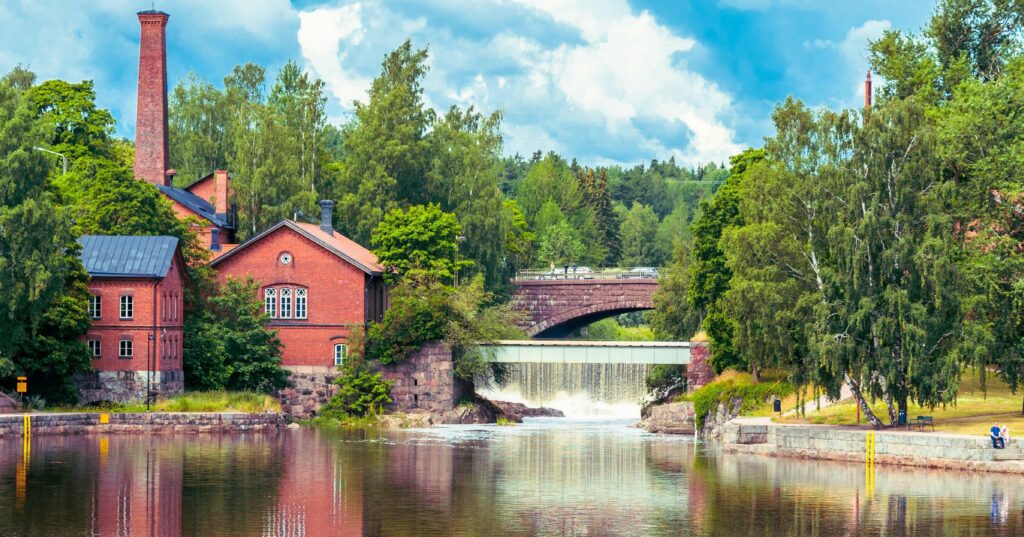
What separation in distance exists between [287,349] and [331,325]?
250 centimetres

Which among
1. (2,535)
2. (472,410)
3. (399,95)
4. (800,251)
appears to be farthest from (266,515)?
(399,95)

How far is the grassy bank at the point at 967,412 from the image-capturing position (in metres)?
53.5

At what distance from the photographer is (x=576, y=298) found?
9525cm

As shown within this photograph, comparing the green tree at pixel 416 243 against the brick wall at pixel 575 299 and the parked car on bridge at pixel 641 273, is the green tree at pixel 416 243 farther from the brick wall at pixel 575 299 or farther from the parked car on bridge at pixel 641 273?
the parked car on bridge at pixel 641 273

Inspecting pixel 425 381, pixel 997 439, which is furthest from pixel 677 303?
pixel 997 439

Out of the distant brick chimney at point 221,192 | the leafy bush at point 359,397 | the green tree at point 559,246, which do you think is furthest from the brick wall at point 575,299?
the green tree at point 559,246

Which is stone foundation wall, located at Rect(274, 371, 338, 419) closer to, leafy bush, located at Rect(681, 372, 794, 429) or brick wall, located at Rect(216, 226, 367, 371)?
brick wall, located at Rect(216, 226, 367, 371)

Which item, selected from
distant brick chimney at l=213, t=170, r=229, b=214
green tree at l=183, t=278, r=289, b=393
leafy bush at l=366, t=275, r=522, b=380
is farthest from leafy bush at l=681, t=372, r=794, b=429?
distant brick chimney at l=213, t=170, r=229, b=214

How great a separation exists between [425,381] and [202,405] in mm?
12181

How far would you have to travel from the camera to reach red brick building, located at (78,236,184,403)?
6800 cm

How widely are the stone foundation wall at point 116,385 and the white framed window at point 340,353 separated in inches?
392

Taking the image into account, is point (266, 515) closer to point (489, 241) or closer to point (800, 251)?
point (800, 251)

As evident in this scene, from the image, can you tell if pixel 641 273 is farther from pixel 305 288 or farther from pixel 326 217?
pixel 305 288

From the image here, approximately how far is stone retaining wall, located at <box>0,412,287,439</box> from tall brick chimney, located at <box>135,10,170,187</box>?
3009 centimetres
